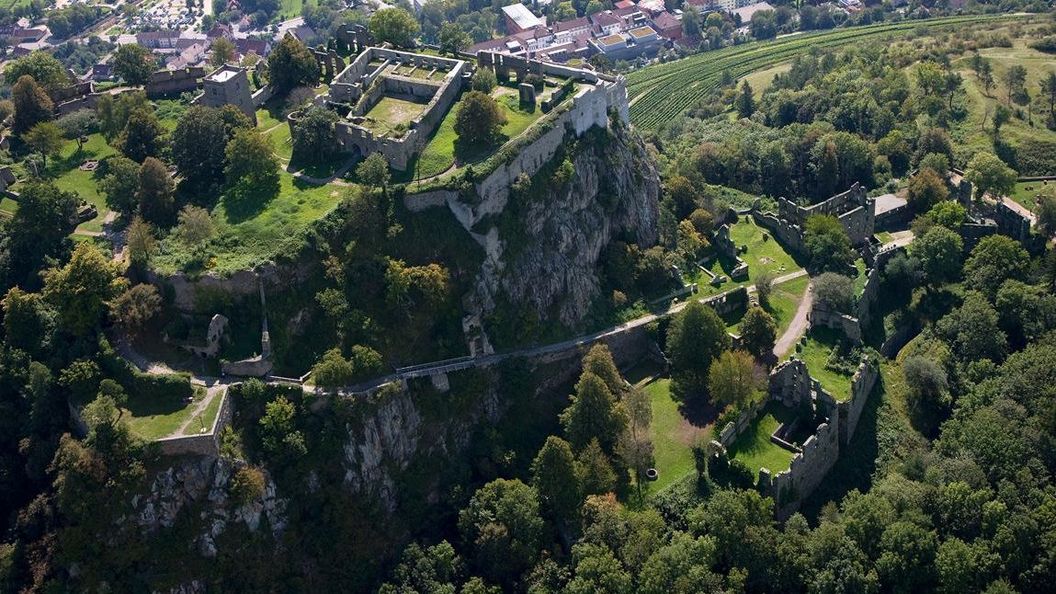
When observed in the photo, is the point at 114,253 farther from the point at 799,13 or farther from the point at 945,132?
the point at 799,13

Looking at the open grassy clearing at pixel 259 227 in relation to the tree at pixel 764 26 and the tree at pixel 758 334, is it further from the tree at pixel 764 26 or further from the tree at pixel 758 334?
the tree at pixel 764 26

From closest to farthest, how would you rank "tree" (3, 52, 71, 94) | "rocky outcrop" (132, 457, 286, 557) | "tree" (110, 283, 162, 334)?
"rocky outcrop" (132, 457, 286, 557), "tree" (110, 283, 162, 334), "tree" (3, 52, 71, 94)

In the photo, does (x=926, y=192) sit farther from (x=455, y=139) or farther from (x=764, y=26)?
(x=764, y=26)

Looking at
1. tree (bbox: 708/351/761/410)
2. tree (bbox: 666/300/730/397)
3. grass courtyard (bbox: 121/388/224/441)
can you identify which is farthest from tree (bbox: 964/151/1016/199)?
grass courtyard (bbox: 121/388/224/441)

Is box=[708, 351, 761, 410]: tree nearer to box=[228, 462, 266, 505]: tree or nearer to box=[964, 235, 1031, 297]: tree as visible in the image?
box=[964, 235, 1031, 297]: tree

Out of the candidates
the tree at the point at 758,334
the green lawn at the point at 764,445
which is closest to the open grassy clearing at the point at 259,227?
the tree at the point at 758,334

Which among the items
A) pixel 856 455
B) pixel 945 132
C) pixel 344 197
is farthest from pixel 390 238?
pixel 945 132

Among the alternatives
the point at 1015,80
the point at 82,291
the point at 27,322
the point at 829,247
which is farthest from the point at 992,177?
the point at 27,322
